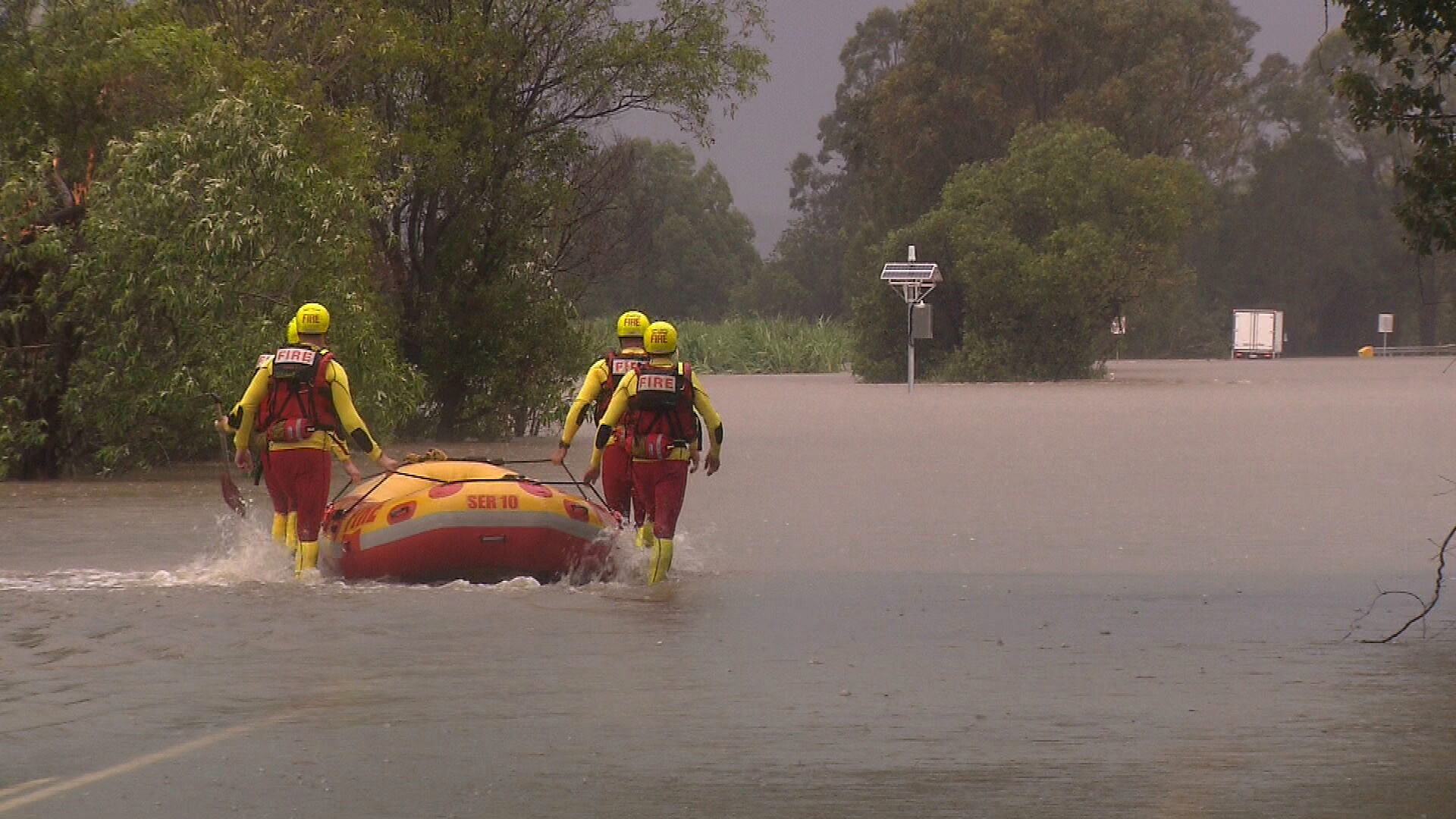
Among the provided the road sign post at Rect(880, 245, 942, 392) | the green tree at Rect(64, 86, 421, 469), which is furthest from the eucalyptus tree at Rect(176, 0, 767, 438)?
the road sign post at Rect(880, 245, 942, 392)

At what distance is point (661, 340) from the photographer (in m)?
16.2

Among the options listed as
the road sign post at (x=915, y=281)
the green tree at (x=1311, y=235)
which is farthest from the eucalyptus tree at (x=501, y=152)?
the green tree at (x=1311, y=235)

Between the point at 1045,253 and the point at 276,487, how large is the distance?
2453 inches

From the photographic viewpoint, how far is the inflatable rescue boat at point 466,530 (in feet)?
52.3

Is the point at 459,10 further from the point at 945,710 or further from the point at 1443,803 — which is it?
the point at 1443,803

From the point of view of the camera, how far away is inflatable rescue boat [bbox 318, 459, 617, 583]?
52.3ft

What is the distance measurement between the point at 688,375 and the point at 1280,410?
36.1 m

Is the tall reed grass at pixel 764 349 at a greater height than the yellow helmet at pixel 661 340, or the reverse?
the yellow helmet at pixel 661 340

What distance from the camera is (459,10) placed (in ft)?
120

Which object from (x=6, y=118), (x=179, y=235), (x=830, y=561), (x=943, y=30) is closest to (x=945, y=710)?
(x=830, y=561)

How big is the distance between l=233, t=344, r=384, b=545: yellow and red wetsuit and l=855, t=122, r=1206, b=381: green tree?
60312 millimetres

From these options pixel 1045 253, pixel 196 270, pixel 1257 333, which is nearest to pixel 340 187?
pixel 196 270

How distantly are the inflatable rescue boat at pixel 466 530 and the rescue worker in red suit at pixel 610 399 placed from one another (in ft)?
1.73

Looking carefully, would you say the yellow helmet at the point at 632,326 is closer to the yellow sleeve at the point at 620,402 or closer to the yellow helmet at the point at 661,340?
the yellow helmet at the point at 661,340
